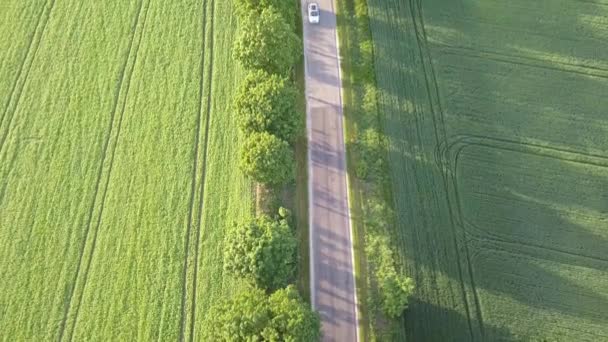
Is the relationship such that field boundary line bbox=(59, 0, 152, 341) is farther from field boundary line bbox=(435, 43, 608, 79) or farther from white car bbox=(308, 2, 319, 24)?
field boundary line bbox=(435, 43, 608, 79)

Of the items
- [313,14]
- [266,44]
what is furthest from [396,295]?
[313,14]

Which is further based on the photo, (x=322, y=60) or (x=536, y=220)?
(x=322, y=60)

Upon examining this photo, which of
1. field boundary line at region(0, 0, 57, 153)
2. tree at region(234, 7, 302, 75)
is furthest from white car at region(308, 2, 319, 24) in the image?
field boundary line at region(0, 0, 57, 153)

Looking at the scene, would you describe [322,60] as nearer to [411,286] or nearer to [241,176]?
[241,176]

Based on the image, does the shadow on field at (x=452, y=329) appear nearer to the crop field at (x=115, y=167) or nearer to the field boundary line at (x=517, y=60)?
the crop field at (x=115, y=167)

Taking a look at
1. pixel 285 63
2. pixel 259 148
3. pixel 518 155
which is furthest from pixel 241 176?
pixel 518 155

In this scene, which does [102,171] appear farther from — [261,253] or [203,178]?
[261,253]
